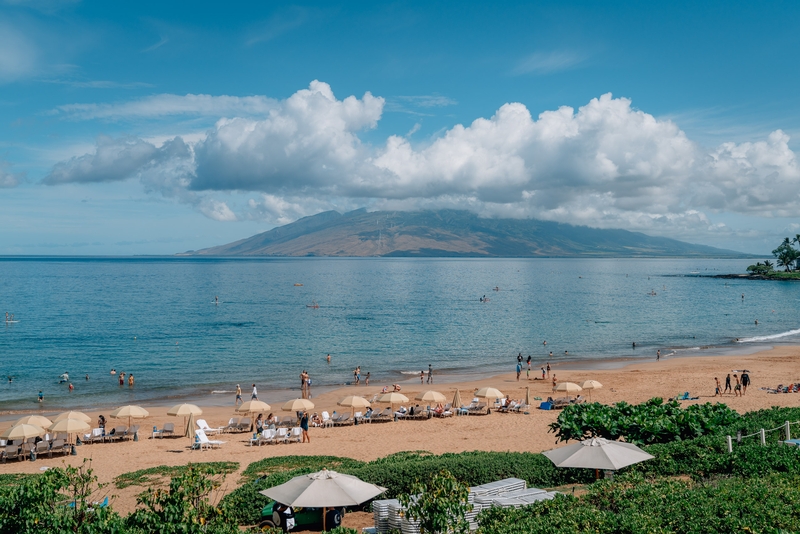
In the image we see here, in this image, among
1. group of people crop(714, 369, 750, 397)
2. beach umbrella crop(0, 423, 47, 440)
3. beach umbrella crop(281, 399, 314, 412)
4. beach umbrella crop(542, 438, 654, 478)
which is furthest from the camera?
group of people crop(714, 369, 750, 397)

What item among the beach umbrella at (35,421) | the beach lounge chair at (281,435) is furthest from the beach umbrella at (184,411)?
the beach umbrella at (35,421)

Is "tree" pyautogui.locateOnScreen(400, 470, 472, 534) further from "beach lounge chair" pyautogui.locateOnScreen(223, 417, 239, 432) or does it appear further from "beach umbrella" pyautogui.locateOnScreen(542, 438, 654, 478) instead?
"beach lounge chair" pyautogui.locateOnScreen(223, 417, 239, 432)

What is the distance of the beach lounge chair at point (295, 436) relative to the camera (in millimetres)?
25375

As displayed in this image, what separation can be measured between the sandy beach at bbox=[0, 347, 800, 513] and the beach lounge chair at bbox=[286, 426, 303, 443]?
90 centimetres

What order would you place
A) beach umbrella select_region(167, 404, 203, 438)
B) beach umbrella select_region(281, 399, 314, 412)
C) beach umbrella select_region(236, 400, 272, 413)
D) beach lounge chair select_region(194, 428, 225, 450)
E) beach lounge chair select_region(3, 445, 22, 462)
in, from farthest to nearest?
beach umbrella select_region(281, 399, 314, 412) → beach umbrella select_region(236, 400, 272, 413) → beach umbrella select_region(167, 404, 203, 438) → beach lounge chair select_region(194, 428, 225, 450) → beach lounge chair select_region(3, 445, 22, 462)

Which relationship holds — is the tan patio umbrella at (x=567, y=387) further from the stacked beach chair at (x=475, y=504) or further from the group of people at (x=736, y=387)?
the stacked beach chair at (x=475, y=504)

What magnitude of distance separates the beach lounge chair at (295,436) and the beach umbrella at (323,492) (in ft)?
44.3

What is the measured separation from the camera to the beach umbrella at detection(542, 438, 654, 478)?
1267cm

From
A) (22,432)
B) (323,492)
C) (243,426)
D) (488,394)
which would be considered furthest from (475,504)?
(22,432)

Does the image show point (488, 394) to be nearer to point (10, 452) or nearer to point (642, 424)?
point (642, 424)

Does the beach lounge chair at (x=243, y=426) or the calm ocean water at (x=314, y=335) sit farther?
the calm ocean water at (x=314, y=335)

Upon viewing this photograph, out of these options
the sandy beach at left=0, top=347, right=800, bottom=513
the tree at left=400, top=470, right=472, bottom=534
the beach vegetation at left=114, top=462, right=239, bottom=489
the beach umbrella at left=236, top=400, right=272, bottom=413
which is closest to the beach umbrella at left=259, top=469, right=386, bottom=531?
the sandy beach at left=0, top=347, right=800, bottom=513

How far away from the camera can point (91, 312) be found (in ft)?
276

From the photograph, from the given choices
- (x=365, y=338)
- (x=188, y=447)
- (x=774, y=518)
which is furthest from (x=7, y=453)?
(x=365, y=338)
